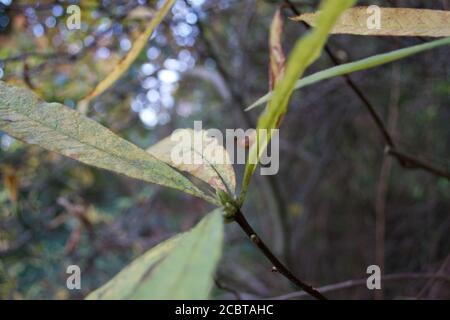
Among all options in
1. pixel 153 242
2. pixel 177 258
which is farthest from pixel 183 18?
pixel 177 258

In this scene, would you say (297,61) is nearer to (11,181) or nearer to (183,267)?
(183,267)

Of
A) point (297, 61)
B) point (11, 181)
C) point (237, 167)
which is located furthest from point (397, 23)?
point (237, 167)
